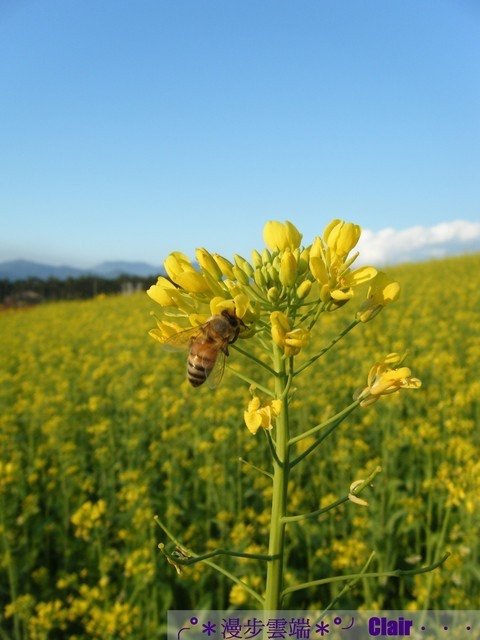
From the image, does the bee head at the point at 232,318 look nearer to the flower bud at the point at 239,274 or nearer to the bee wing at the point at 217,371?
the bee wing at the point at 217,371

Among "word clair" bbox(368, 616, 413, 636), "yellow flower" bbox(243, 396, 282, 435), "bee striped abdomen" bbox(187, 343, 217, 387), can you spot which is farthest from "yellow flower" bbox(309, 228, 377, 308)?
"word clair" bbox(368, 616, 413, 636)

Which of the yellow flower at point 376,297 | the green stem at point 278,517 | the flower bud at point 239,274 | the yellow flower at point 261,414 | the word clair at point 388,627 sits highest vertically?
the flower bud at point 239,274

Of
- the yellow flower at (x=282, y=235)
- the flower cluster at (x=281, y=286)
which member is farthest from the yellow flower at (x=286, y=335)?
the yellow flower at (x=282, y=235)

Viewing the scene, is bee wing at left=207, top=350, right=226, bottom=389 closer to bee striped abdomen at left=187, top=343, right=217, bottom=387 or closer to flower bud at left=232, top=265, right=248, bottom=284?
bee striped abdomen at left=187, top=343, right=217, bottom=387

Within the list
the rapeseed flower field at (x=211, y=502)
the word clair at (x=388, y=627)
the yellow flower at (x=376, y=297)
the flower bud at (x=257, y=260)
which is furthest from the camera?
the rapeseed flower field at (x=211, y=502)

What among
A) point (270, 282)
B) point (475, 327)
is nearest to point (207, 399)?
point (270, 282)

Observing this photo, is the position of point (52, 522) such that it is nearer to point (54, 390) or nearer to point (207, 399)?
point (207, 399)
